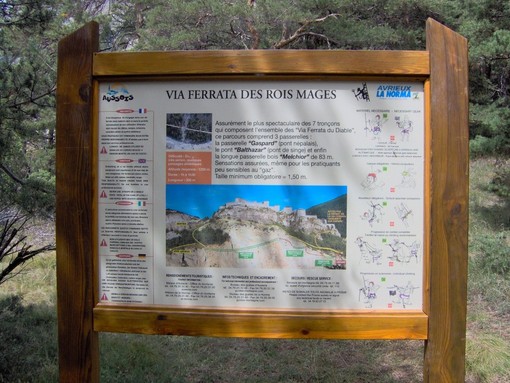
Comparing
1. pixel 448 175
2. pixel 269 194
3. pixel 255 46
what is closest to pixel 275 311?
pixel 269 194

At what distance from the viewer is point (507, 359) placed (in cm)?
373

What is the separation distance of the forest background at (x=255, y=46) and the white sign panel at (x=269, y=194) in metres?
1.00

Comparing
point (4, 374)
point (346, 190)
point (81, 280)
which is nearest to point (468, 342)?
point (346, 190)

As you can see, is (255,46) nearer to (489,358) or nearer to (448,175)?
(489,358)

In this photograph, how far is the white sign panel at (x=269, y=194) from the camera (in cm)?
210

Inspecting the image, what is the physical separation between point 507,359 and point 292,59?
3.01m

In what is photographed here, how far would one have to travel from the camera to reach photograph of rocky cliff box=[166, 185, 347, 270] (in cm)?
210

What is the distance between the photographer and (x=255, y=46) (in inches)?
440

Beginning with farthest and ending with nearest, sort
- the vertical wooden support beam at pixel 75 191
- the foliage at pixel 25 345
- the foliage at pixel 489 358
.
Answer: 1. the foliage at pixel 489 358
2. the foliage at pixel 25 345
3. the vertical wooden support beam at pixel 75 191

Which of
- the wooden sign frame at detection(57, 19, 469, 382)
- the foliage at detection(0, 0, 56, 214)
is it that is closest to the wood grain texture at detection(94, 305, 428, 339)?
the wooden sign frame at detection(57, 19, 469, 382)

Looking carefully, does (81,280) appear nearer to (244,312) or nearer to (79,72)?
(244,312)

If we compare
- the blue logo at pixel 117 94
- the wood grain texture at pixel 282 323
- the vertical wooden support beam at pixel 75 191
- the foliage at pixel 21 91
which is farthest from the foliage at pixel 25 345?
the blue logo at pixel 117 94

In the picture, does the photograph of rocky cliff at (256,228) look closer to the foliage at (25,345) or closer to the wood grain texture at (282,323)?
the wood grain texture at (282,323)

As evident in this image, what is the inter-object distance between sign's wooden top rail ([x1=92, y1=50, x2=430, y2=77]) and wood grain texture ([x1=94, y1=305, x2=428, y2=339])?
3.35ft
